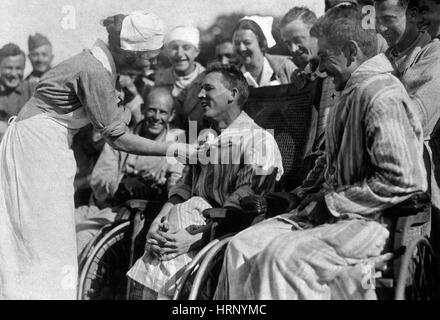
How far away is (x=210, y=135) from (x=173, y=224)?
61cm

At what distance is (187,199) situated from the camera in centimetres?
571

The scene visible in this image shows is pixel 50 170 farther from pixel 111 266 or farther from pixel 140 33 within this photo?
pixel 140 33

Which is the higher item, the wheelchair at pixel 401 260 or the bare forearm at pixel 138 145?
the bare forearm at pixel 138 145

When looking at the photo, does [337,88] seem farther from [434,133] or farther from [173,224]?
[173,224]

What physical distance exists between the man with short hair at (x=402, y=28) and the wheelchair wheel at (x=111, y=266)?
68.7 inches

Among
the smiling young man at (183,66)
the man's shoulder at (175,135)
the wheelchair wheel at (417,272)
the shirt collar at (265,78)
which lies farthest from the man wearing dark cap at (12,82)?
the wheelchair wheel at (417,272)

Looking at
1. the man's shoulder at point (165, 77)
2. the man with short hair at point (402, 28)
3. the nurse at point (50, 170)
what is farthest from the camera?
the man's shoulder at point (165, 77)

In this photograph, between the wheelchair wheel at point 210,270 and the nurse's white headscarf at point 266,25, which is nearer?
the wheelchair wheel at point 210,270

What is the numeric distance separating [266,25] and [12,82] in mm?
1866

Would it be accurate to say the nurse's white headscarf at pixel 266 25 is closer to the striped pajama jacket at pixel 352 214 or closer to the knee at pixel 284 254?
the striped pajama jacket at pixel 352 214

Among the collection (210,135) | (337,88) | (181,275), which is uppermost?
(337,88)

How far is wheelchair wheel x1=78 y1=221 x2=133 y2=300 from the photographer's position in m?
5.88

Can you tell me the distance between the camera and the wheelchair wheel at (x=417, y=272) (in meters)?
4.56
